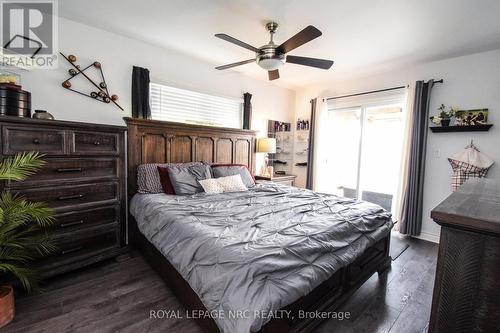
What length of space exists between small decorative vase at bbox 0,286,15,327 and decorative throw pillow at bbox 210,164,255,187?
2036 millimetres

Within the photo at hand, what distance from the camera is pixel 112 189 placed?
2330 millimetres

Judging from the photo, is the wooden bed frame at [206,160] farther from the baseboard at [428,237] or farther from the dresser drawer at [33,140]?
the baseboard at [428,237]

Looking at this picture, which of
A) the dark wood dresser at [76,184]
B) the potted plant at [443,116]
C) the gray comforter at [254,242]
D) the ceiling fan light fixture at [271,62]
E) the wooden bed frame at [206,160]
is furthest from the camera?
the potted plant at [443,116]

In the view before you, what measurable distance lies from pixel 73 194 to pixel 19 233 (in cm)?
45

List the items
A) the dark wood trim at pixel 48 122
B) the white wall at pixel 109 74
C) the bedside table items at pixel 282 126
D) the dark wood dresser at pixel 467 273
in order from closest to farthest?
the dark wood dresser at pixel 467 273 → the dark wood trim at pixel 48 122 → the white wall at pixel 109 74 → the bedside table items at pixel 282 126

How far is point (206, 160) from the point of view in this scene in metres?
→ 3.44

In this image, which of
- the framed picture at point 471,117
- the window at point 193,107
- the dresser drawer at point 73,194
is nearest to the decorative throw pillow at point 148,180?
the dresser drawer at point 73,194

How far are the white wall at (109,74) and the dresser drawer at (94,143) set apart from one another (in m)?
0.56

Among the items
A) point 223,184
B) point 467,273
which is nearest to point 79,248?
point 223,184

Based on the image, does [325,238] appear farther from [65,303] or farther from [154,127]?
[154,127]

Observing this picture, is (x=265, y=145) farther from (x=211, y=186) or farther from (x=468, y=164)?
(x=468, y=164)

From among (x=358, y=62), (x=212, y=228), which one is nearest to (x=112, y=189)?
(x=212, y=228)

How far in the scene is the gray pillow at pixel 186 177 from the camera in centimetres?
260

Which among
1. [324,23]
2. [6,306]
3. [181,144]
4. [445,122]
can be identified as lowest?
[6,306]
